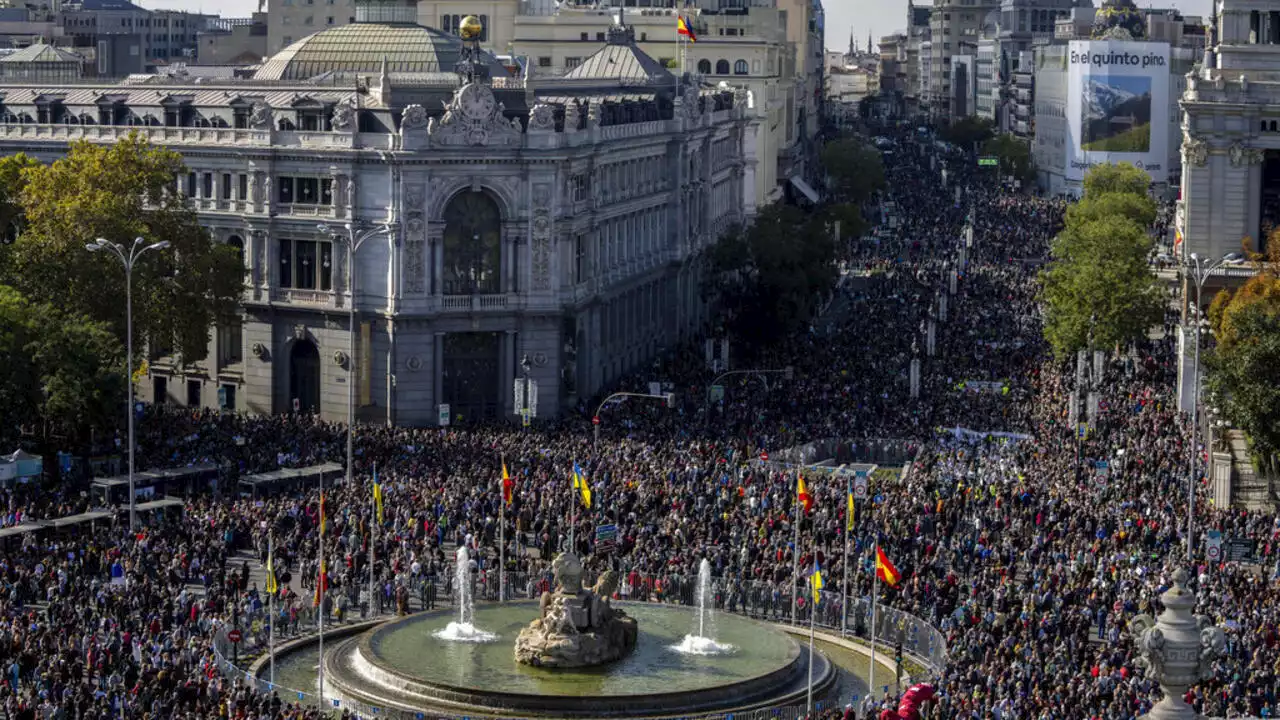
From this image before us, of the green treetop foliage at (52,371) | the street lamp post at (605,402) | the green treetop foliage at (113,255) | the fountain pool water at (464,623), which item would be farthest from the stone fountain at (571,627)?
the green treetop foliage at (113,255)

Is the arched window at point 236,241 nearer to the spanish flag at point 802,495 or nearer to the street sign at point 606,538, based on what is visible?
the street sign at point 606,538

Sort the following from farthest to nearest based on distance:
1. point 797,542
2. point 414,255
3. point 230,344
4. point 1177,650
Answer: point 230,344 < point 414,255 < point 797,542 < point 1177,650

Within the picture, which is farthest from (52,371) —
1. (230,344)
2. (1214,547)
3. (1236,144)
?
(1236,144)

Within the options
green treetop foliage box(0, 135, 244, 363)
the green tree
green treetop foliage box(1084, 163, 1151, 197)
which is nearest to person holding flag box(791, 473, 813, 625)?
green treetop foliage box(0, 135, 244, 363)

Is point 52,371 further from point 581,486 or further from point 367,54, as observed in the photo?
point 367,54

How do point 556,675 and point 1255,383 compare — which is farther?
point 1255,383

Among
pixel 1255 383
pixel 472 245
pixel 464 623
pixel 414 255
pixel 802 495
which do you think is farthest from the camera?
pixel 472 245

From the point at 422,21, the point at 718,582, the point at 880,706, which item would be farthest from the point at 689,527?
the point at 422,21

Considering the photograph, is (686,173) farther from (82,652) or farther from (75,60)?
(82,652)
